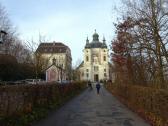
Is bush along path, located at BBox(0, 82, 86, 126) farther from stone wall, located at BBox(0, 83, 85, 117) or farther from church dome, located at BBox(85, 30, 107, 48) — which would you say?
church dome, located at BBox(85, 30, 107, 48)

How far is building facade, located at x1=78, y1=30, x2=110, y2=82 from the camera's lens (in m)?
158

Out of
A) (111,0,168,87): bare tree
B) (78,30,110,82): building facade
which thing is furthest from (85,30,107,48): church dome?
(111,0,168,87): bare tree

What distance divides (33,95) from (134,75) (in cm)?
1542

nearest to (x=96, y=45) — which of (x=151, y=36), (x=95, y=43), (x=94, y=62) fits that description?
(x=95, y=43)

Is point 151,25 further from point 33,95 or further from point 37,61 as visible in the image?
point 37,61

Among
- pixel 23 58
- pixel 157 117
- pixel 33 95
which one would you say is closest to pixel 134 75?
pixel 33 95

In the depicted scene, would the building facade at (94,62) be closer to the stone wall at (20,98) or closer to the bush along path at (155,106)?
the stone wall at (20,98)

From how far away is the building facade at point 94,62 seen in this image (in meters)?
158

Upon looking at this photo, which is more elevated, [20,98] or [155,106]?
[20,98]

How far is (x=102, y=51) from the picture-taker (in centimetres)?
16362

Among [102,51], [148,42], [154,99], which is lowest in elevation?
[154,99]

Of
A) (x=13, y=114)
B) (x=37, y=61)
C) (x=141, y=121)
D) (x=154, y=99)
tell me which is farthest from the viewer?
(x=37, y=61)

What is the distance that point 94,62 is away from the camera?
162 metres

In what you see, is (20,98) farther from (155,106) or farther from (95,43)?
(95,43)
